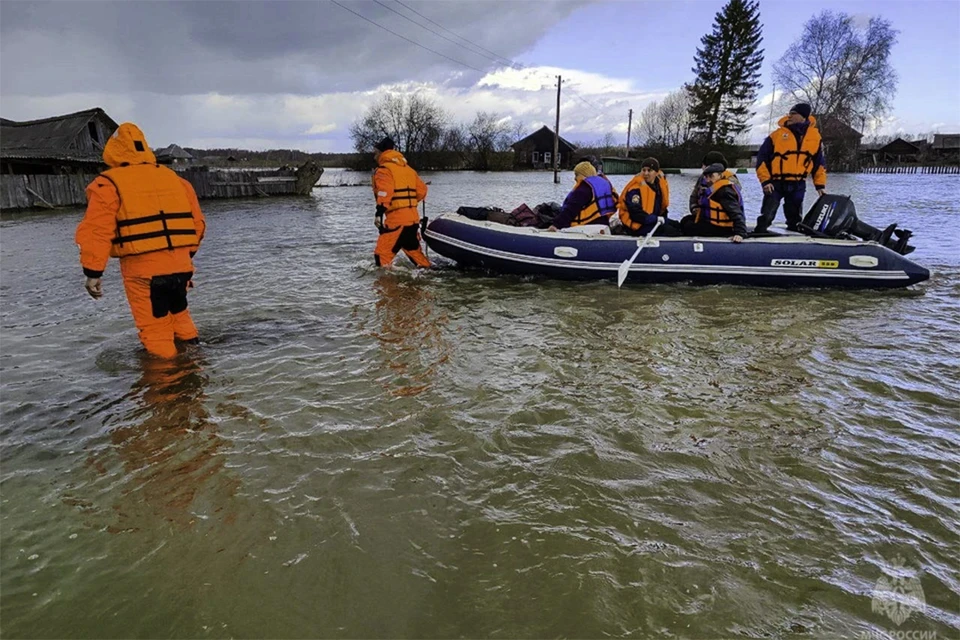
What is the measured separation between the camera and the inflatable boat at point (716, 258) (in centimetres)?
658

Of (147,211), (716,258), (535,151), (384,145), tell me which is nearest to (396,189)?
(384,145)

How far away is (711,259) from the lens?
22.3 feet

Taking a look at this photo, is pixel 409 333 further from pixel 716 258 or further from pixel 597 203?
pixel 716 258

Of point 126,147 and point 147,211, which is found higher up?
point 126,147

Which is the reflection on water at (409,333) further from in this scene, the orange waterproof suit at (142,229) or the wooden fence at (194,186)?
the wooden fence at (194,186)

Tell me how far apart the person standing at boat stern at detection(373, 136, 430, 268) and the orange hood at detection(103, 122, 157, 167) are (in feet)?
10.9

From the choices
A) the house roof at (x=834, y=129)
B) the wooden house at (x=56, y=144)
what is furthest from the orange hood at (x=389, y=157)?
the house roof at (x=834, y=129)

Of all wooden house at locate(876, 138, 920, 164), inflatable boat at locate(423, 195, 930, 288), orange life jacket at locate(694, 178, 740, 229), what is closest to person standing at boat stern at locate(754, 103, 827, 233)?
inflatable boat at locate(423, 195, 930, 288)

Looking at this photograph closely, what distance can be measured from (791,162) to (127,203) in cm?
745

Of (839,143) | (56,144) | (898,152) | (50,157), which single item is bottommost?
(50,157)

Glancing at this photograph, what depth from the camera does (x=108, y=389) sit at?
161 inches

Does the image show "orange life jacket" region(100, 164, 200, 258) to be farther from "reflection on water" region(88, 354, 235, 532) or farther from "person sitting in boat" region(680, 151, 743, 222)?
"person sitting in boat" region(680, 151, 743, 222)

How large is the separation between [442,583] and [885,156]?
243 ft

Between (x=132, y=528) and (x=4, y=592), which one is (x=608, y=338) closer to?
(x=132, y=528)
